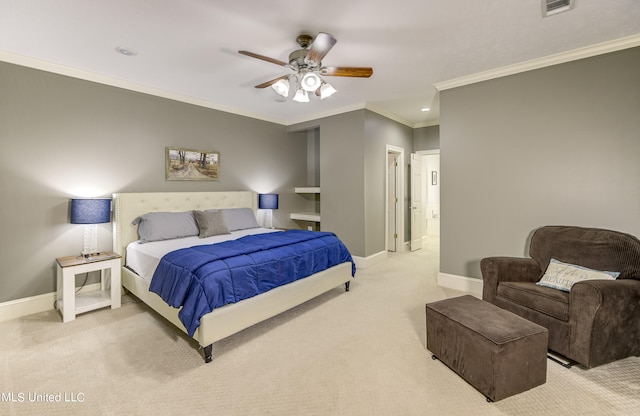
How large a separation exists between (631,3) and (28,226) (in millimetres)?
5888

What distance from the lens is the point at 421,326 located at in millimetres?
2816

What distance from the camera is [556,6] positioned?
7.13 ft

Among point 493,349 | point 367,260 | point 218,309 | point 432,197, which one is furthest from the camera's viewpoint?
point 432,197

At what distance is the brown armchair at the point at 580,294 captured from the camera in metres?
2.06

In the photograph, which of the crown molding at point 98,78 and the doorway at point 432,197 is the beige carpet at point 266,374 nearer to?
the crown molding at point 98,78

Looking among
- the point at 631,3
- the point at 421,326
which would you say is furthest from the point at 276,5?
the point at 421,326

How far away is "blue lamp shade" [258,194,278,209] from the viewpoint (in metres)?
5.12

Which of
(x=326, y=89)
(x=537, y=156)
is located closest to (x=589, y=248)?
(x=537, y=156)

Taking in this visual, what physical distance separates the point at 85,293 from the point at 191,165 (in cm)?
212

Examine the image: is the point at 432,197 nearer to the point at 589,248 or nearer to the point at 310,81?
the point at 589,248

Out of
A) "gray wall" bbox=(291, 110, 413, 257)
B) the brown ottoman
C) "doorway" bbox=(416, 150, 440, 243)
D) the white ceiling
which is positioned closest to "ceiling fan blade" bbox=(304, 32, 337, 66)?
the white ceiling

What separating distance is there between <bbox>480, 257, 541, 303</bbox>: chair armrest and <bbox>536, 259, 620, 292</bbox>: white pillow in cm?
12

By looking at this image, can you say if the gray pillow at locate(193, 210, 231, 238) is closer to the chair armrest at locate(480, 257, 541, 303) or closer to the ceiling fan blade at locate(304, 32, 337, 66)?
the ceiling fan blade at locate(304, 32, 337, 66)

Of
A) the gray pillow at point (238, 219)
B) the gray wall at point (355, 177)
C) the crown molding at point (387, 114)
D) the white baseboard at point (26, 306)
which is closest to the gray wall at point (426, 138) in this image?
the crown molding at point (387, 114)
